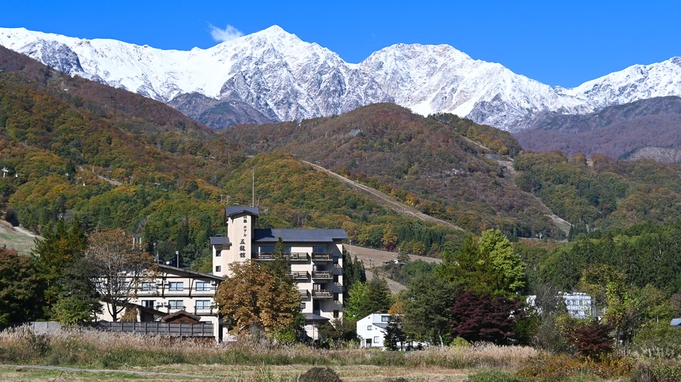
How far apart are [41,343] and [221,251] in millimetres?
46374

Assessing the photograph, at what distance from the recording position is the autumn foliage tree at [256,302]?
59.4 m

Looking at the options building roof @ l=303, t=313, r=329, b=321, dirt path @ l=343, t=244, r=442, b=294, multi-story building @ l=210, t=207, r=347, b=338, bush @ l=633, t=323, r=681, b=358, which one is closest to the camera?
bush @ l=633, t=323, r=681, b=358

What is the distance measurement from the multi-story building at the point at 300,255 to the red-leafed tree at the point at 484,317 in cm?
2242

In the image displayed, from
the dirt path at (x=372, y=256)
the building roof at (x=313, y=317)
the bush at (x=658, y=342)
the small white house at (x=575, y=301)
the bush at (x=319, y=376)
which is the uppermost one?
the dirt path at (x=372, y=256)

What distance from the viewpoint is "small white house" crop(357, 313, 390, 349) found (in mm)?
78500

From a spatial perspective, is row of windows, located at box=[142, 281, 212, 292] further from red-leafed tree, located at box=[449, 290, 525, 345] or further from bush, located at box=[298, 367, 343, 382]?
bush, located at box=[298, 367, 343, 382]

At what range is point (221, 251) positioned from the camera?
85.2 m

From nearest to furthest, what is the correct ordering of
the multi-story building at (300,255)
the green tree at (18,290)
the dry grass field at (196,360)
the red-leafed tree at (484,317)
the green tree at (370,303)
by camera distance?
the dry grass field at (196,360), the green tree at (18,290), the red-leafed tree at (484,317), the multi-story building at (300,255), the green tree at (370,303)

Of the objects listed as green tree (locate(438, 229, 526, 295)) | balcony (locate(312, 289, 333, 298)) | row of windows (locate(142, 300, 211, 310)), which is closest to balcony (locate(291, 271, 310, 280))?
balcony (locate(312, 289, 333, 298))

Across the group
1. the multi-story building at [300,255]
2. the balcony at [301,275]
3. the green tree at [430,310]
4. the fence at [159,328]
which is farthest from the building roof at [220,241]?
the green tree at [430,310]

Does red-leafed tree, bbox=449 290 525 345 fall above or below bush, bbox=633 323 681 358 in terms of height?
above

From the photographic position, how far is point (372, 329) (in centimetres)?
8019

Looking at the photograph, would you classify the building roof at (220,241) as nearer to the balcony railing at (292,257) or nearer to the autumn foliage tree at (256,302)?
the balcony railing at (292,257)

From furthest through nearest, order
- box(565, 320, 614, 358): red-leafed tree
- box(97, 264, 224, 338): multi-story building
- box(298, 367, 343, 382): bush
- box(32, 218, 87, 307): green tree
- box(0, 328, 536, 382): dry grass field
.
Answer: box(97, 264, 224, 338): multi-story building
box(32, 218, 87, 307): green tree
box(565, 320, 614, 358): red-leafed tree
box(0, 328, 536, 382): dry grass field
box(298, 367, 343, 382): bush
